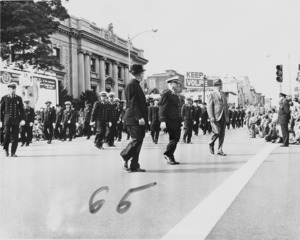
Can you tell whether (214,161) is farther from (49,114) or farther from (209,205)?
(49,114)

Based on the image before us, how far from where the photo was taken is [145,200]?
514cm

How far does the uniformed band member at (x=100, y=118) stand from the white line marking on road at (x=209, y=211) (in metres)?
6.44

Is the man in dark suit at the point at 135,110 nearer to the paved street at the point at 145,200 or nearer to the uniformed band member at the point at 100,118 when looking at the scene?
the paved street at the point at 145,200

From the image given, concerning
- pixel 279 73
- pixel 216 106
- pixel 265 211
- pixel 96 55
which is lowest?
pixel 265 211

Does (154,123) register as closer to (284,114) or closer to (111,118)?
(111,118)

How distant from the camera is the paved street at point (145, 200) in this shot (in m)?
3.88

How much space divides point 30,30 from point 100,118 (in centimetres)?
442

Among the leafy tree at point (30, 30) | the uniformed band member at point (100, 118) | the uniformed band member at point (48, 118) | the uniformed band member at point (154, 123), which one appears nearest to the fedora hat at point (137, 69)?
the leafy tree at point (30, 30)

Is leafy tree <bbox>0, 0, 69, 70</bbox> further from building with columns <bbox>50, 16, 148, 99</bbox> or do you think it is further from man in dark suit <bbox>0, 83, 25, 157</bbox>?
building with columns <bbox>50, 16, 148, 99</bbox>

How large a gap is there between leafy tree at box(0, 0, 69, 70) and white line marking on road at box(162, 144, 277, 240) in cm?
723

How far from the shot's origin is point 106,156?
10.7 meters

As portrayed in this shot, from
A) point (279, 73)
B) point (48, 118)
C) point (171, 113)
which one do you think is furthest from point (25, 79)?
point (171, 113)

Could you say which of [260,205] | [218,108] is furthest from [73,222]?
[218,108]

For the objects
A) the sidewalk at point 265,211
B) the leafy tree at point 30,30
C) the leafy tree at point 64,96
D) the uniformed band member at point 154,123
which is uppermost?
the leafy tree at point 30,30
